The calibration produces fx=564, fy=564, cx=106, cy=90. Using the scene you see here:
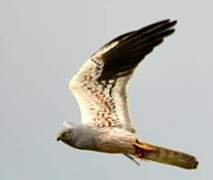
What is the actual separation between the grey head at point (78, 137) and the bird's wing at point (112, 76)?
11.0 inches

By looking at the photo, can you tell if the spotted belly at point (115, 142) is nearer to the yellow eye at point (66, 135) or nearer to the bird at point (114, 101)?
the bird at point (114, 101)

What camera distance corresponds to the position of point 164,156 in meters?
7.91

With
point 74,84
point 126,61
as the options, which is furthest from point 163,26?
point 74,84

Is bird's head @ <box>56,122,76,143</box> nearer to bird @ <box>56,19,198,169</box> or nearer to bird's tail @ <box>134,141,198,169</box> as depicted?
bird @ <box>56,19,198,169</box>

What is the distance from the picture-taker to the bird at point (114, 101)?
7910 millimetres

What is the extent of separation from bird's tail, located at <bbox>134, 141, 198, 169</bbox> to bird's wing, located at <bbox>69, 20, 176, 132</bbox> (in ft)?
1.29

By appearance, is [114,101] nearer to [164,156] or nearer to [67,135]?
[67,135]

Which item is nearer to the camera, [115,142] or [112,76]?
[115,142]

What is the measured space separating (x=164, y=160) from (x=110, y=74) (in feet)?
5.46

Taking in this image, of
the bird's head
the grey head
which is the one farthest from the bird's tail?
the bird's head

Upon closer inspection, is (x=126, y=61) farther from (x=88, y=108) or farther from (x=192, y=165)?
(x=192, y=165)

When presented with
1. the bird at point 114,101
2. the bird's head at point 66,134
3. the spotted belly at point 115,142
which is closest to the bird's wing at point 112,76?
the bird at point 114,101

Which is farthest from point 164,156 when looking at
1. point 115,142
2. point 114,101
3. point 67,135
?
point 67,135

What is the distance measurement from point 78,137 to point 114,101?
37.3 inches
